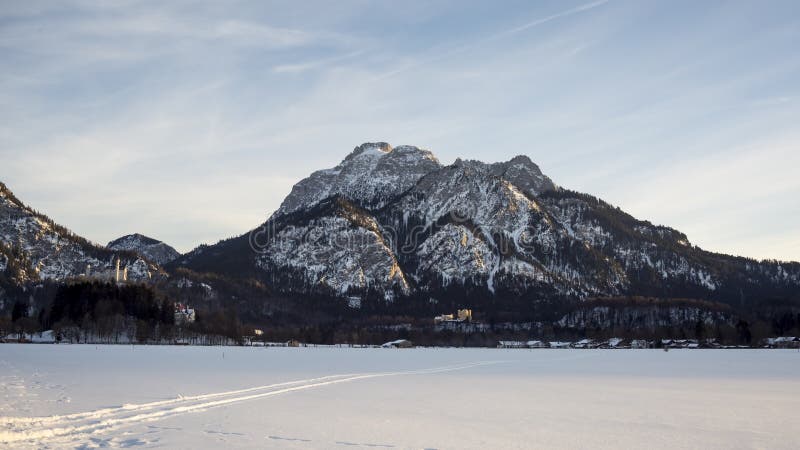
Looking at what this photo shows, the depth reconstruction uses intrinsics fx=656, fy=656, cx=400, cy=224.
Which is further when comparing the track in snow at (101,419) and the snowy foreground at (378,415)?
the snowy foreground at (378,415)

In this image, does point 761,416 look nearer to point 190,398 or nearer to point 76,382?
point 190,398

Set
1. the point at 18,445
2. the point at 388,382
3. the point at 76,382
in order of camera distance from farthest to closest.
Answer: the point at 388,382, the point at 76,382, the point at 18,445

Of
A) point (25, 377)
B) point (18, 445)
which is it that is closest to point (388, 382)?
point (25, 377)

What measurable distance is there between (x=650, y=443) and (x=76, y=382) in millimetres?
39763

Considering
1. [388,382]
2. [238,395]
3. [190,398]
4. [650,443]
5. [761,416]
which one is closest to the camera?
[650,443]

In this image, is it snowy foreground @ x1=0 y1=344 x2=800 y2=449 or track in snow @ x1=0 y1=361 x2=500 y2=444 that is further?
snowy foreground @ x1=0 y1=344 x2=800 y2=449

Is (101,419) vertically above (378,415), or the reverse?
(101,419)

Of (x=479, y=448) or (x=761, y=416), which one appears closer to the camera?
(x=479, y=448)

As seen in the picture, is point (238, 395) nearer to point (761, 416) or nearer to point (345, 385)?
point (345, 385)

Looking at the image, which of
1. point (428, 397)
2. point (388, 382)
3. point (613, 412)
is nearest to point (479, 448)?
point (613, 412)

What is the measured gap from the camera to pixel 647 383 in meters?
57.4

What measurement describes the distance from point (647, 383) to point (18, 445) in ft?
164

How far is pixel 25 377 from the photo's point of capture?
168 ft

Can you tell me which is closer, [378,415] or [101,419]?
[101,419]
